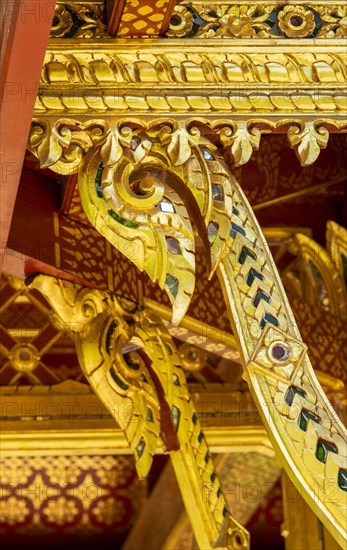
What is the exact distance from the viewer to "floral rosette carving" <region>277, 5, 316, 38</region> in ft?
10.2

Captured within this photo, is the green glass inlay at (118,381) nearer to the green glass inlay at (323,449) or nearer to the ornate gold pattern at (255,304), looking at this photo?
the ornate gold pattern at (255,304)

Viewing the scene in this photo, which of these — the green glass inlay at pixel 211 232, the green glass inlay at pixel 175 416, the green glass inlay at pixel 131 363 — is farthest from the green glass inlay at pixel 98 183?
the green glass inlay at pixel 175 416

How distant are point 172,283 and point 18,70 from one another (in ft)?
1.96

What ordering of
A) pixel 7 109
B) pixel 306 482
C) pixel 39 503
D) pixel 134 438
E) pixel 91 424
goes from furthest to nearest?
pixel 39 503
pixel 91 424
pixel 134 438
pixel 306 482
pixel 7 109

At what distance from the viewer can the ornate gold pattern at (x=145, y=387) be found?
3496mm

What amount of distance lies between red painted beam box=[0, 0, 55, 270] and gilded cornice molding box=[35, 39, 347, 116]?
0.30 meters

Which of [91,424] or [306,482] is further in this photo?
[91,424]

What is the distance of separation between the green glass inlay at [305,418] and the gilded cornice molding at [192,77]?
0.54 m

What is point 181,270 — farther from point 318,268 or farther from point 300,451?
Answer: point 318,268

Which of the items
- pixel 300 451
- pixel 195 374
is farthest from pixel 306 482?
pixel 195 374

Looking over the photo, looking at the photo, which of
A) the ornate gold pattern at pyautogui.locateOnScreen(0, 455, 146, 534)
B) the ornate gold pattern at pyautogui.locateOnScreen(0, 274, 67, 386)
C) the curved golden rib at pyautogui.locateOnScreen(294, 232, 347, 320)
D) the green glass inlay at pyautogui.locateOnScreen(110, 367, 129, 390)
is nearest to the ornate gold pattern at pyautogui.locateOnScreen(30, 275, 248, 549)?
the green glass inlay at pyautogui.locateOnScreen(110, 367, 129, 390)

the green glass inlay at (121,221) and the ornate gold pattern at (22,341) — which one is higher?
the ornate gold pattern at (22,341)

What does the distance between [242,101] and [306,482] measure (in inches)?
26.9

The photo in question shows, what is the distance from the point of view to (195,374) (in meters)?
4.67
